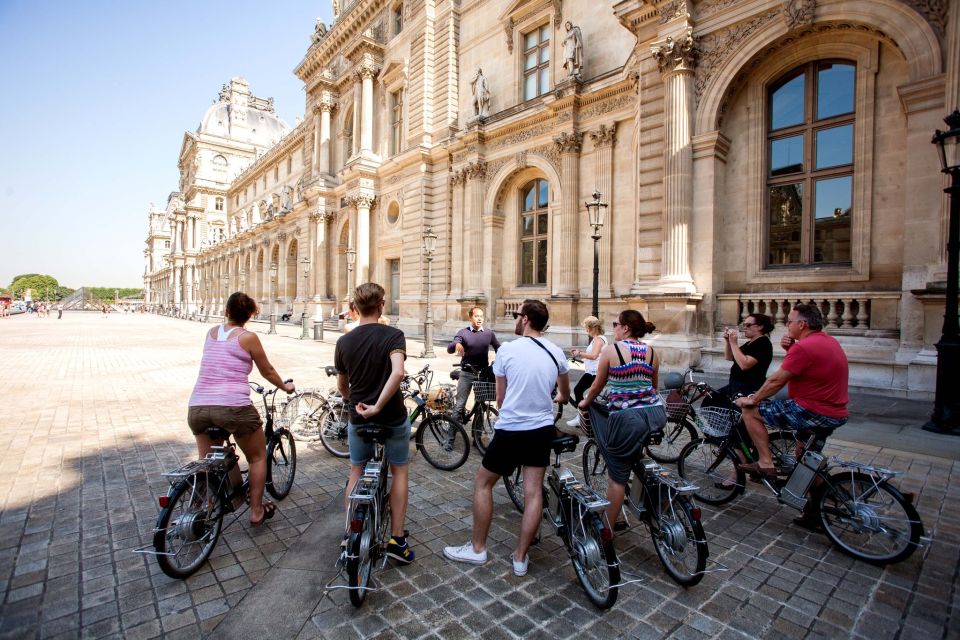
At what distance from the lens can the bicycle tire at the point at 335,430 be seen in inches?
242

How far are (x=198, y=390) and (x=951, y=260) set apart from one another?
975cm

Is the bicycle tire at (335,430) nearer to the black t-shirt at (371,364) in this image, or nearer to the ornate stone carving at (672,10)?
the black t-shirt at (371,364)

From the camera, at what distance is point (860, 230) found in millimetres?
9961

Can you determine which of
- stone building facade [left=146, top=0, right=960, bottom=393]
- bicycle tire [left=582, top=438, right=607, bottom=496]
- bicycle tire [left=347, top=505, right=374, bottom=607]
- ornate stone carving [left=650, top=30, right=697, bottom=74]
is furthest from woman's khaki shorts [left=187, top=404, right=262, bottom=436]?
ornate stone carving [left=650, top=30, right=697, bottom=74]

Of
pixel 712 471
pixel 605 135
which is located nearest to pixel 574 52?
pixel 605 135

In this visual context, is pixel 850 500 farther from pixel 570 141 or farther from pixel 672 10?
pixel 570 141

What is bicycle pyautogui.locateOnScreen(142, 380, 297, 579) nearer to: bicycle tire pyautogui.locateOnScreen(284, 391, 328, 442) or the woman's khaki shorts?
the woman's khaki shorts

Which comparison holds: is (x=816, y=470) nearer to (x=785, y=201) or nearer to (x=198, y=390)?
(x=198, y=390)

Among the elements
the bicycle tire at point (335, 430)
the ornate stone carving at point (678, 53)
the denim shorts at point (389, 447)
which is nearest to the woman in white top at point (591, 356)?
the denim shorts at point (389, 447)

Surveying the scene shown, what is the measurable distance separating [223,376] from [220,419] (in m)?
0.33

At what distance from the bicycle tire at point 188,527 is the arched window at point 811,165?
39.7ft

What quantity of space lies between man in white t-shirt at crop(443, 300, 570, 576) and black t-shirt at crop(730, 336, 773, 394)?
8.94 feet

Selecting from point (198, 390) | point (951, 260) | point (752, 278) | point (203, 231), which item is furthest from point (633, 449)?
point (203, 231)

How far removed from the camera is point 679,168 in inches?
451
